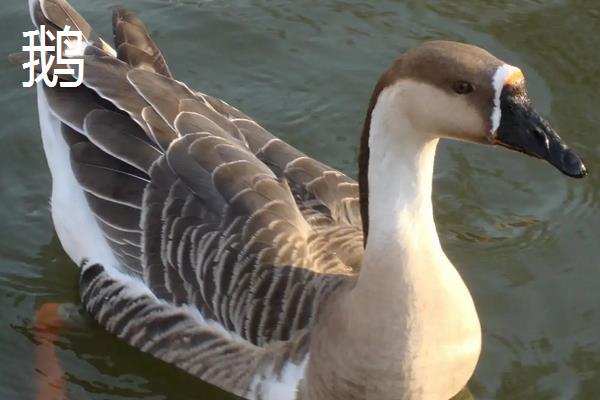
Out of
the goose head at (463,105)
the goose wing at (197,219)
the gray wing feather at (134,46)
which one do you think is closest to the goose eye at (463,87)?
the goose head at (463,105)

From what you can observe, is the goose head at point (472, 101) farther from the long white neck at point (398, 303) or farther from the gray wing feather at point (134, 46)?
the gray wing feather at point (134, 46)

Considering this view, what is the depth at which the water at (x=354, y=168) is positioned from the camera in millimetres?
5781

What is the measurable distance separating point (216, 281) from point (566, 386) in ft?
5.97

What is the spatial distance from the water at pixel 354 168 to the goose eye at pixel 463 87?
1.91 m

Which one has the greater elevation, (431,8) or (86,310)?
(431,8)

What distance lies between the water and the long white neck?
0.87 meters

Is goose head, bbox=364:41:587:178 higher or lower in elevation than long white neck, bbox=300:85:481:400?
higher

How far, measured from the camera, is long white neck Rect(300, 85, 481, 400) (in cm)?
438

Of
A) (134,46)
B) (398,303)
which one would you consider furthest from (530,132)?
(134,46)

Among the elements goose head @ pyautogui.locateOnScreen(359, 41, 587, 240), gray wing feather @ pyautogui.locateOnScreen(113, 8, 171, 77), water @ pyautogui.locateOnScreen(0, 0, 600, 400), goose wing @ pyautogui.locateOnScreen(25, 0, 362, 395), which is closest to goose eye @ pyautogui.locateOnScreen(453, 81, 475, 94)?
goose head @ pyautogui.locateOnScreen(359, 41, 587, 240)

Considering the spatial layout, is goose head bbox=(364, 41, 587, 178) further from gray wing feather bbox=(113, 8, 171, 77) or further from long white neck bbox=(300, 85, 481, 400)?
gray wing feather bbox=(113, 8, 171, 77)

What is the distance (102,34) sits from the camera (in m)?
7.94

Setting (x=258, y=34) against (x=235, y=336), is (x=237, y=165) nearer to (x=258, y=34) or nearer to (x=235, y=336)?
(x=235, y=336)

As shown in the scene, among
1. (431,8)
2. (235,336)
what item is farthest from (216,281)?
(431,8)
